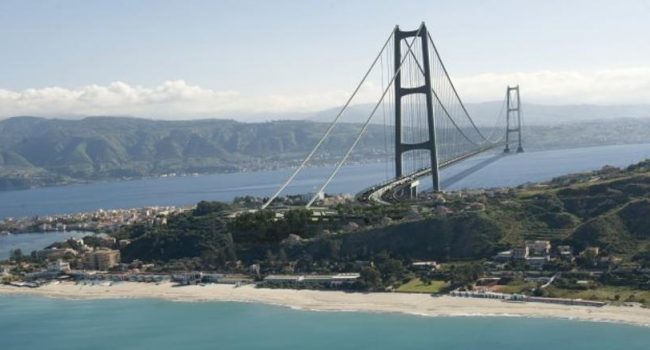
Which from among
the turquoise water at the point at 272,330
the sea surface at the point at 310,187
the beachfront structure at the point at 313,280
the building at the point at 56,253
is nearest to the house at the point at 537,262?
the turquoise water at the point at 272,330

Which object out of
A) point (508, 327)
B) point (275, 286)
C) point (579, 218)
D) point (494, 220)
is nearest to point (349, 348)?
point (508, 327)

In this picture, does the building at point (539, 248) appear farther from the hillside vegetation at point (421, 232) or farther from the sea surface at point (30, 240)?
the sea surface at point (30, 240)

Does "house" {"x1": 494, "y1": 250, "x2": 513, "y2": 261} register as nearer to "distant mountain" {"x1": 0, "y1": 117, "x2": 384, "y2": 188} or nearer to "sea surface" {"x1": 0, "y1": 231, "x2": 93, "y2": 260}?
"sea surface" {"x1": 0, "y1": 231, "x2": 93, "y2": 260}

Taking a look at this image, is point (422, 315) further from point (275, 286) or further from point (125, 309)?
point (125, 309)

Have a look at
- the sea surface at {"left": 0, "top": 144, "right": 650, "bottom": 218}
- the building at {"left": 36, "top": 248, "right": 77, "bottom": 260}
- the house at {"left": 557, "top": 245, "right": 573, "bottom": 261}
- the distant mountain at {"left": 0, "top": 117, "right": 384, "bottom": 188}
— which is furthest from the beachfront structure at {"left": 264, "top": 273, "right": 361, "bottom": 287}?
the distant mountain at {"left": 0, "top": 117, "right": 384, "bottom": 188}

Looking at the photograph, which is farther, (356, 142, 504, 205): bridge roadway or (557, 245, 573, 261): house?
(356, 142, 504, 205): bridge roadway

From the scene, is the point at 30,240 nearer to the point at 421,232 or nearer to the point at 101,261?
the point at 101,261
